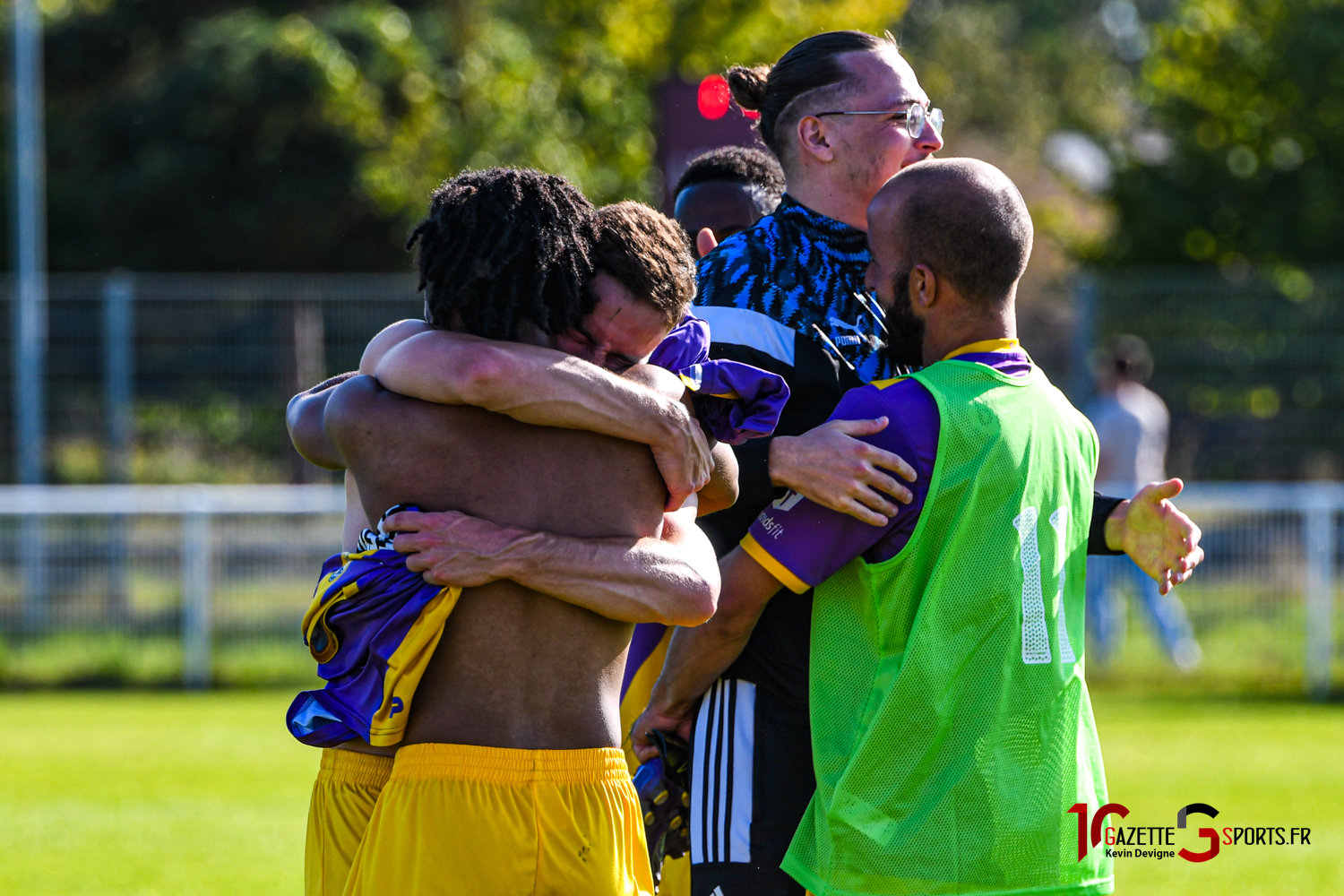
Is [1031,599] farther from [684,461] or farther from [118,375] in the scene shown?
[118,375]

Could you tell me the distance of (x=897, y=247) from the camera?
2.93 m

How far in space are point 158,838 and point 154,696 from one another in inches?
200

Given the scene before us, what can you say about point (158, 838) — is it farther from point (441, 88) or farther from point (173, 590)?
point (441, 88)

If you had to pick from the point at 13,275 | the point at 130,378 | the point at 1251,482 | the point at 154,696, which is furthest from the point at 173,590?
the point at 13,275

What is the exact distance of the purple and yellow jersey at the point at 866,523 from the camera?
2814mm

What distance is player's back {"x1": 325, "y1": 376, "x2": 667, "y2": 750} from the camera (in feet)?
8.46

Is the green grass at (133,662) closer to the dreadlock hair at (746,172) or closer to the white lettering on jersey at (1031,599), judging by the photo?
the dreadlock hair at (746,172)

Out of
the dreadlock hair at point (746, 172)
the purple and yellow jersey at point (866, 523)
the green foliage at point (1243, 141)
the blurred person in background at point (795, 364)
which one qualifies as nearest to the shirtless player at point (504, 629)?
the purple and yellow jersey at point (866, 523)

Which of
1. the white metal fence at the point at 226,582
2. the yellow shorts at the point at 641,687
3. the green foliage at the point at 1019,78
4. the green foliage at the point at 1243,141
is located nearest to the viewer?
the yellow shorts at the point at 641,687

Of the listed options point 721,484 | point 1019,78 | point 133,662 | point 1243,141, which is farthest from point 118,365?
point 1019,78

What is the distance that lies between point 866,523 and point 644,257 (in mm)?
664

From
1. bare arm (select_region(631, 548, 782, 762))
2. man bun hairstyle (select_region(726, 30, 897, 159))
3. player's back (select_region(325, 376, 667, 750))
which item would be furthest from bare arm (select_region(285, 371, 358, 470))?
man bun hairstyle (select_region(726, 30, 897, 159))

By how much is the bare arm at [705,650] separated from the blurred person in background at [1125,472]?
844 centimetres

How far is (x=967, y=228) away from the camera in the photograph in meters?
2.87
